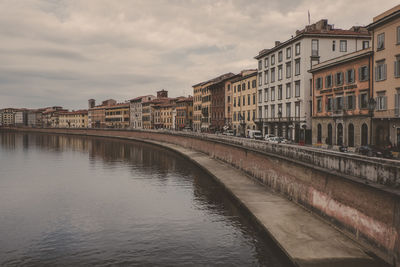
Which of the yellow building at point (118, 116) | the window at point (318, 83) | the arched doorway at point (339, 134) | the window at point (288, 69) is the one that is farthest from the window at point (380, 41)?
the yellow building at point (118, 116)

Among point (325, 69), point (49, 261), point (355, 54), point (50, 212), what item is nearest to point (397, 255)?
point (49, 261)

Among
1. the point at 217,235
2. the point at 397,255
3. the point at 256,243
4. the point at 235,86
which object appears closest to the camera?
the point at 397,255

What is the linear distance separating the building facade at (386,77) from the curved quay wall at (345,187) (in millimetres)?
16580

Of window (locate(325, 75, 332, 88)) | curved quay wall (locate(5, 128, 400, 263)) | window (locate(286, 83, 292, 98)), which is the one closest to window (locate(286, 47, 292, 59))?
window (locate(286, 83, 292, 98))

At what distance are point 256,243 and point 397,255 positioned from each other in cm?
786

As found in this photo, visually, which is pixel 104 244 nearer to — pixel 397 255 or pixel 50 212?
pixel 50 212

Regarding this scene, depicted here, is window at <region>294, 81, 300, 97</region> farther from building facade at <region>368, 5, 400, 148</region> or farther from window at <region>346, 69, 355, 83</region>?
building facade at <region>368, 5, 400, 148</region>

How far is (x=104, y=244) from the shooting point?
778 inches

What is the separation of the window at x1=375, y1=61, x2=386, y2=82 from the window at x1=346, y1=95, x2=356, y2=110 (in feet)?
16.2

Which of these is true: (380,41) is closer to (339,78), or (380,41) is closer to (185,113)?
(339,78)

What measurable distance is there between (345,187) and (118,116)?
170 metres

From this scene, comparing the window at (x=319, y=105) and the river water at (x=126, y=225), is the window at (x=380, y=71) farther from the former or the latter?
the river water at (x=126, y=225)

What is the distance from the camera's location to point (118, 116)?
17862 cm

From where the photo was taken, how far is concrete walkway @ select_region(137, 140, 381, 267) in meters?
14.8
